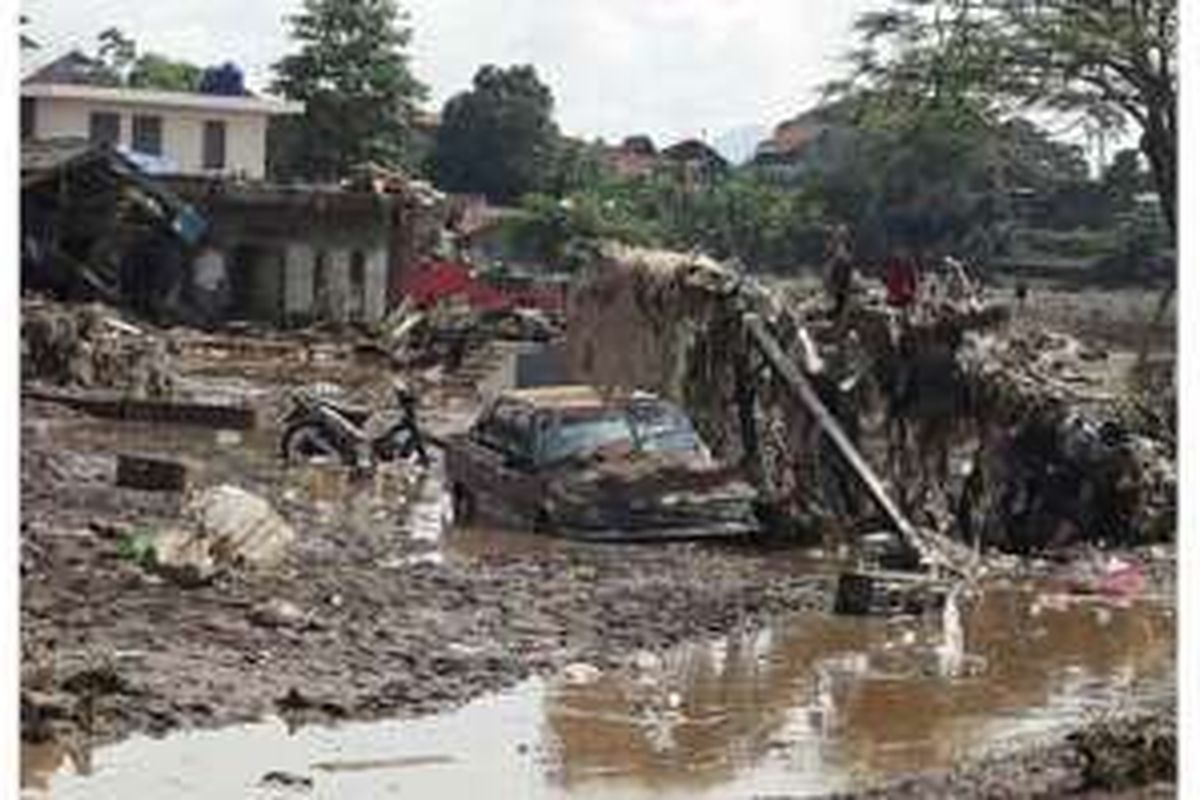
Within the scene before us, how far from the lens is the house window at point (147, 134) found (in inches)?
2008

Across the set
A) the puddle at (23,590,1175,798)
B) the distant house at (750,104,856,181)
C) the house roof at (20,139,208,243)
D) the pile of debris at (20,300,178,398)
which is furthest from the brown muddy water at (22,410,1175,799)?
the distant house at (750,104,856,181)

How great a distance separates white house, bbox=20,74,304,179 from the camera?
49750mm

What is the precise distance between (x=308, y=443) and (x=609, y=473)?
6.52 m

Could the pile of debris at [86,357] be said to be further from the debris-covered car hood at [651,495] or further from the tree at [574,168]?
the tree at [574,168]

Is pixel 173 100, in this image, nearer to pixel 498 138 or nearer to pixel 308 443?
pixel 498 138

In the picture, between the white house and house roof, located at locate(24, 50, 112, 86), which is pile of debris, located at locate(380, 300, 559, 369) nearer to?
the white house

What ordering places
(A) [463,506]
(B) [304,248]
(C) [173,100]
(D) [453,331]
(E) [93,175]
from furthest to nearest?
1. (C) [173,100]
2. (B) [304,248]
3. (D) [453,331]
4. (E) [93,175]
5. (A) [463,506]

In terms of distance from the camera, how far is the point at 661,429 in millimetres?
17953

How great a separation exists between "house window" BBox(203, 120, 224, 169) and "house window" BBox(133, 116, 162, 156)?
1.27 m

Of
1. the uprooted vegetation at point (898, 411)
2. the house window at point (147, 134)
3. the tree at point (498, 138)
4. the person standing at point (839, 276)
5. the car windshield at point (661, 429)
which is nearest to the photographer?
the car windshield at point (661, 429)

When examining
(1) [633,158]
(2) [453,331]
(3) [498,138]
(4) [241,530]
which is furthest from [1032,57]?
(1) [633,158]

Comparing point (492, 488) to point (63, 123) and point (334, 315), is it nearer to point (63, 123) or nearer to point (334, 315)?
point (334, 315)

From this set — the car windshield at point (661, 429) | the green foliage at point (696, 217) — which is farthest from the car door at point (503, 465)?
the green foliage at point (696, 217)

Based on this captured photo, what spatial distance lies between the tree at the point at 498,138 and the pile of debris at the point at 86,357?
2893 centimetres
